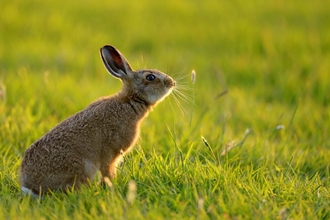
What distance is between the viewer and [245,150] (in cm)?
632

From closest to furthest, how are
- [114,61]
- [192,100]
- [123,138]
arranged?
[123,138] → [114,61] → [192,100]

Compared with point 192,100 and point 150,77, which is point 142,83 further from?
point 192,100

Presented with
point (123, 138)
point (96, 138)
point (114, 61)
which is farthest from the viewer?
point (114, 61)

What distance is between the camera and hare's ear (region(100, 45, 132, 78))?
214 inches

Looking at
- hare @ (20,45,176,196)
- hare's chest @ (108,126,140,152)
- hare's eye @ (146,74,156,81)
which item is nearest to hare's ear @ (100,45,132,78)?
hare @ (20,45,176,196)

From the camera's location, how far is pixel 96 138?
4977mm

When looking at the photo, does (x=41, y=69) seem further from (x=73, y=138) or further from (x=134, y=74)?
(x=73, y=138)

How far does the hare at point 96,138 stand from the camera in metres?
4.72

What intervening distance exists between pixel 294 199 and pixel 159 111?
3637 millimetres

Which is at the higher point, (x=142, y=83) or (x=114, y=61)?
(x=114, y=61)

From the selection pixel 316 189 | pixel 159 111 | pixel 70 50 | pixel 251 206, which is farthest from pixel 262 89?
pixel 251 206

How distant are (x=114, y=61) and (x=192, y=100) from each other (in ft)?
3.17

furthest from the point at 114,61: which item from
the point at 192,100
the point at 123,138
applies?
the point at 192,100

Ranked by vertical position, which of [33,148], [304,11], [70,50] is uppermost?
[33,148]
